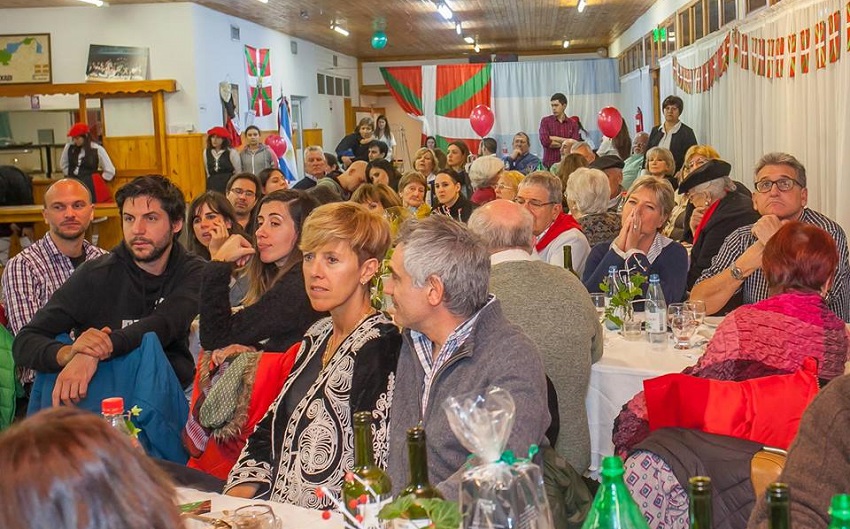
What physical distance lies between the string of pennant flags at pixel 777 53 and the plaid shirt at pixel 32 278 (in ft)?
17.9

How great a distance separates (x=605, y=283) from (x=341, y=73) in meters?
21.8

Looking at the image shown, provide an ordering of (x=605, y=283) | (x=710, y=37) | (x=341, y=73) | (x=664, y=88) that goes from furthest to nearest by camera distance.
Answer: (x=341, y=73) < (x=664, y=88) < (x=710, y=37) < (x=605, y=283)

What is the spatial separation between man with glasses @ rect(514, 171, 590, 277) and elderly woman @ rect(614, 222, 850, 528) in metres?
2.33

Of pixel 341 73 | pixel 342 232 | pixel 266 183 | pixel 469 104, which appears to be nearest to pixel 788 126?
pixel 266 183

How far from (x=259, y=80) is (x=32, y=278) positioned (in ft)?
46.2

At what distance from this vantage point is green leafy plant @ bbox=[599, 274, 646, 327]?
4137 millimetres

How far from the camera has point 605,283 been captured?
14.5 ft

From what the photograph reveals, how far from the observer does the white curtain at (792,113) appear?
7172 mm

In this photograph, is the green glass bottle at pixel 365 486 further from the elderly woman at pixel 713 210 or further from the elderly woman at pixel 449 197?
the elderly woman at pixel 449 197

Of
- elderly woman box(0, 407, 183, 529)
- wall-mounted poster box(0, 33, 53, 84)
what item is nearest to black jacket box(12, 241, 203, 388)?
elderly woman box(0, 407, 183, 529)

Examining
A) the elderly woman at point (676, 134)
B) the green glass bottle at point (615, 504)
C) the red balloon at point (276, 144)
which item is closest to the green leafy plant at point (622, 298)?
the green glass bottle at point (615, 504)

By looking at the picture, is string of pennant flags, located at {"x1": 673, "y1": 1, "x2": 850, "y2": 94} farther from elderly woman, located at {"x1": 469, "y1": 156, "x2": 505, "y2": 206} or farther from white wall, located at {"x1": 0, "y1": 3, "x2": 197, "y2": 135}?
white wall, located at {"x1": 0, "y1": 3, "x2": 197, "y2": 135}

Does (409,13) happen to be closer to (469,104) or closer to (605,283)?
(469,104)

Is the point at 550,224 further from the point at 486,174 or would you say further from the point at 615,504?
the point at 615,504
